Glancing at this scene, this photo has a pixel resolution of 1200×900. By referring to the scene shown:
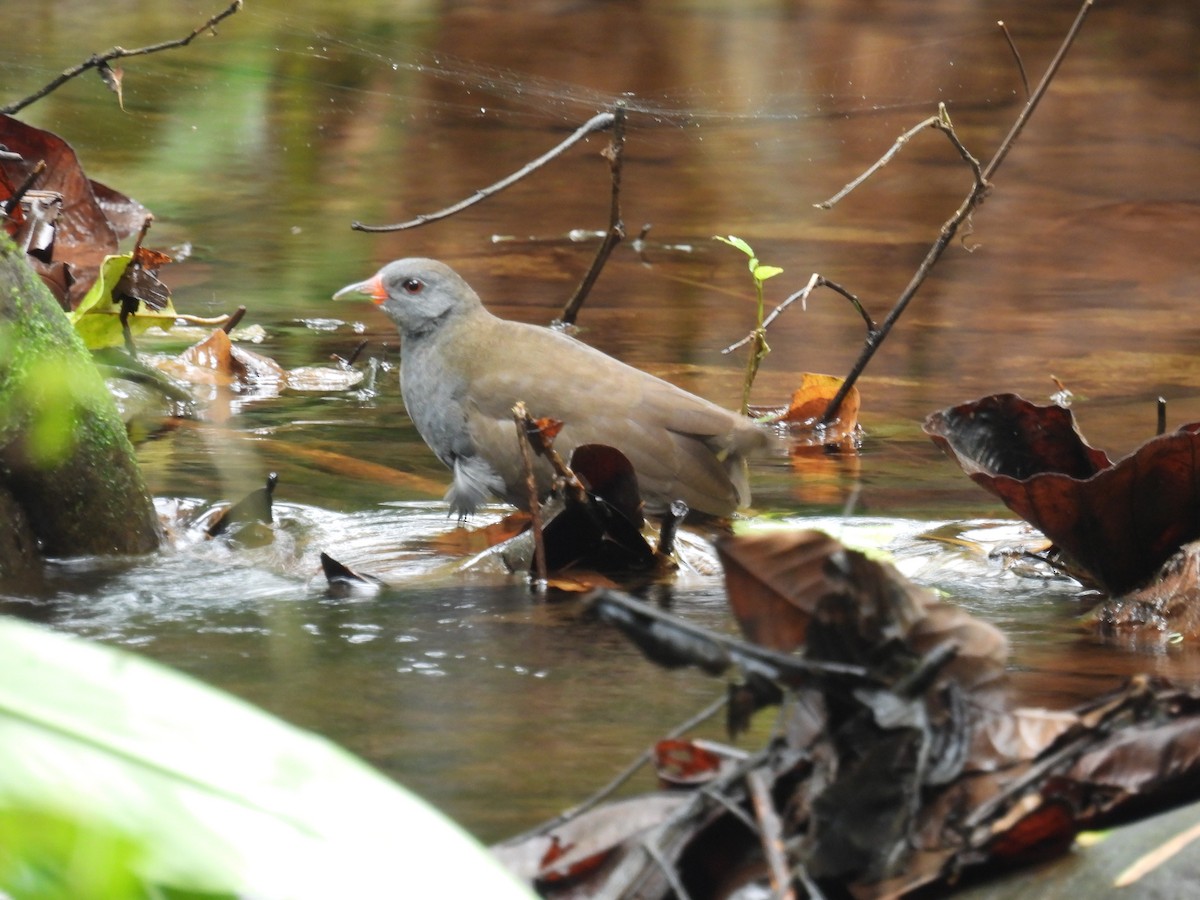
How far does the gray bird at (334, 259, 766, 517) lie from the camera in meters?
3.59

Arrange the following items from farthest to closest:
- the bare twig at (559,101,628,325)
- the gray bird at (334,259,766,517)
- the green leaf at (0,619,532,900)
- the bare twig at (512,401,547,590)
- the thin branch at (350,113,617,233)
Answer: the bare twig at (559,101,628,325) < the thin branch at (350,113,617,233) < the gray bird at (334,259,766,517) < the bare twig at (512,401,547,590) < the green leaf at (0,619,532,900)

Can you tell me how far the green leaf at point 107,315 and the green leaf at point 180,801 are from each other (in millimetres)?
3808

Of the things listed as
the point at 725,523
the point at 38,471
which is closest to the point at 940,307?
the point at 725,523

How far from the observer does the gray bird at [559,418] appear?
141 inches

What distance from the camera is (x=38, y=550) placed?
2971 mm

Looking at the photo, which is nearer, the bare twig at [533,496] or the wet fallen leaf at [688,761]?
the wet fallen leaf at [688,761]

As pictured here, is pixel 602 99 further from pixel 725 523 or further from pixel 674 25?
pixel 725 523

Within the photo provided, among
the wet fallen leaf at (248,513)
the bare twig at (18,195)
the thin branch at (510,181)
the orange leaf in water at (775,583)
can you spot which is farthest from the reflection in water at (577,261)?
the bare twig at (18,195)

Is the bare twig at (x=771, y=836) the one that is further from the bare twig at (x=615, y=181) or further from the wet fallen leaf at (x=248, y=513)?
the bare twig at (x=615, y=181)

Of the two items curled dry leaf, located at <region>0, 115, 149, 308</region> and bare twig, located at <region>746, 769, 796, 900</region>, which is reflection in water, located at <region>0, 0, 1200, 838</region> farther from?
curled dry leaf, located at <region>0, 115, 149, 308</region>

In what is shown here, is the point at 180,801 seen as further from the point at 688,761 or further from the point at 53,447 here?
the point at 53,447

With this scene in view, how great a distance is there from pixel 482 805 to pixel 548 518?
143 centimetres

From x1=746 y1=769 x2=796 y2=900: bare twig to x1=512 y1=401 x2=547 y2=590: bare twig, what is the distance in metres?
1.48

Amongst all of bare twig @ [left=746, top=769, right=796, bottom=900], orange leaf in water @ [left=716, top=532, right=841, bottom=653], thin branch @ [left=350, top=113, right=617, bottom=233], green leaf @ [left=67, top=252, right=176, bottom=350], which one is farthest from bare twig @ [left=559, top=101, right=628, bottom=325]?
bare twig @ [left=746, top=769, right=796, bottom=900]
